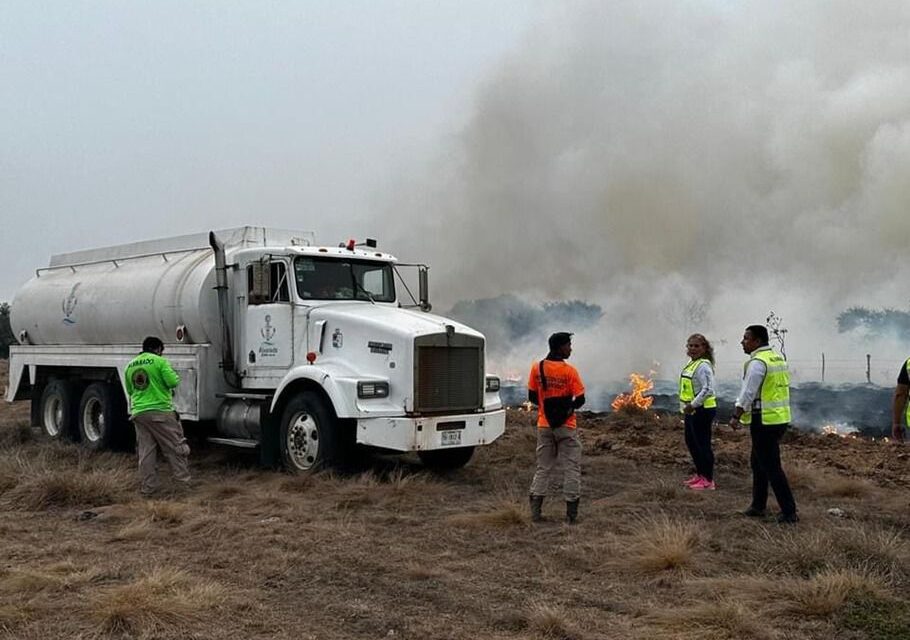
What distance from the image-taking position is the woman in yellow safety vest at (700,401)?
30.8ft

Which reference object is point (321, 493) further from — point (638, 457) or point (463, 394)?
point (638, 457)

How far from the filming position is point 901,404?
25.1 feet

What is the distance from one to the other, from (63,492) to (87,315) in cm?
516

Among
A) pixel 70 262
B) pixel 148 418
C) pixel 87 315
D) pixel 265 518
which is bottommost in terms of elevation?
pixel 265 518

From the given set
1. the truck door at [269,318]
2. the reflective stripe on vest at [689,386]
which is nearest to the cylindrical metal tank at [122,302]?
the truck door at [269,318]

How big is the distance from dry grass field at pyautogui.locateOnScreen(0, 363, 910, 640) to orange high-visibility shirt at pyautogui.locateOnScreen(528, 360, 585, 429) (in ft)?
3.36

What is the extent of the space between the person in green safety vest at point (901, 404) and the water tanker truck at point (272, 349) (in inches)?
179

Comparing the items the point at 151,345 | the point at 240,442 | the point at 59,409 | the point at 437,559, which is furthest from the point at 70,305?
the point at 437,559

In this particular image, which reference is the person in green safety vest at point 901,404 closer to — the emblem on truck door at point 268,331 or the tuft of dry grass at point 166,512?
the tuft of dry grass at point 166,512

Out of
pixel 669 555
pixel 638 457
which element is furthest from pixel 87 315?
pixel 669 555

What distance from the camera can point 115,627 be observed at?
A: 4.99 m

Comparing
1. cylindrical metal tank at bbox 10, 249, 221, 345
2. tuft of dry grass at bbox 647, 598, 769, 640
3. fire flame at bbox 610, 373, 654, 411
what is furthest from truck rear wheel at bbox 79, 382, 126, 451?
fire flame at bbox 610, 373, 654, 411

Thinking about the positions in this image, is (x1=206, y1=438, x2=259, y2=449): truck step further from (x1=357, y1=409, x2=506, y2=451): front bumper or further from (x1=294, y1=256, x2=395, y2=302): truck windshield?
(x1=357, y1=409, x2=506, y2=451): front bumper

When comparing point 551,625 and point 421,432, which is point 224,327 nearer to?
point 421,432
